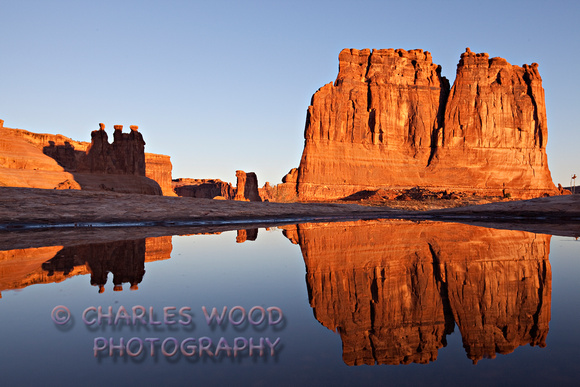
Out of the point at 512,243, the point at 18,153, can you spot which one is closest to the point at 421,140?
the point at 18,153

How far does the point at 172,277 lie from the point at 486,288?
5.04 metres

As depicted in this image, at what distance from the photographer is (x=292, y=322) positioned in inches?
181

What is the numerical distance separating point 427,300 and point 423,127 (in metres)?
111

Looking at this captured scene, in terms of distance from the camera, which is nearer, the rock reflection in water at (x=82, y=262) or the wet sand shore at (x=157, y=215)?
the rock reflection in water at (x=82, y=262)

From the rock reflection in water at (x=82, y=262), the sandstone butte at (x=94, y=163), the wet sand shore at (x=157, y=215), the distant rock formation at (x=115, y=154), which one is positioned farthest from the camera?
the distant rock formation at (x=115, y=154)

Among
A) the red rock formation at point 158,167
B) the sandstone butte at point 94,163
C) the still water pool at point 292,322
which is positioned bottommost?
the still water pool at point 292,322

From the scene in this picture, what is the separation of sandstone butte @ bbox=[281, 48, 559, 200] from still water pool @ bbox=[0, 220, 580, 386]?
303 feet

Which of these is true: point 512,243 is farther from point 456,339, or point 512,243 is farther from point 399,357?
point 399,357

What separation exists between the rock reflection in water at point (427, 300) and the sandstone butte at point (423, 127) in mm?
91502

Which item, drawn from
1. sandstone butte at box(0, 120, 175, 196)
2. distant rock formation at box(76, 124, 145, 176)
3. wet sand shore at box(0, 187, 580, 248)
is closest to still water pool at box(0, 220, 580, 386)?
wet sand shore at box(0, 187, 580, 248)

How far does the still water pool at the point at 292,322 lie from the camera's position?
11.1 feet

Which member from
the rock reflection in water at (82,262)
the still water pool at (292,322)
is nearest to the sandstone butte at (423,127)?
the rock reflection in water at (82,262)

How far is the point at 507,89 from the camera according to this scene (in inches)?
4252

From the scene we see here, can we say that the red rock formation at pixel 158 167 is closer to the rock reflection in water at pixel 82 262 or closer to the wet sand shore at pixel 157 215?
the wet sand shore at pixel 157 215
